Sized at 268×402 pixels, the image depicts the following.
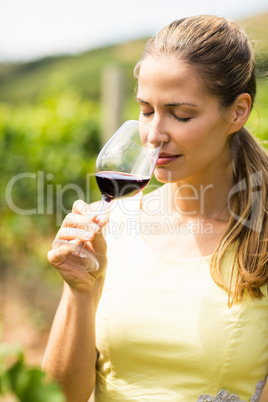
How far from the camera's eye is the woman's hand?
1.58m

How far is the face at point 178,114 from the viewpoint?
6.11 feet

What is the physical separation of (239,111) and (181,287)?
809mm

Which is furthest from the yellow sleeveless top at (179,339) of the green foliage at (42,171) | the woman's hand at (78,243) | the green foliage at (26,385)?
the green foliage at (42,171)

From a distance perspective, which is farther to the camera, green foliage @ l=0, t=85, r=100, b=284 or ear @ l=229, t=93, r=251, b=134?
green foliage @ l=0, t=85, r=100, b=284

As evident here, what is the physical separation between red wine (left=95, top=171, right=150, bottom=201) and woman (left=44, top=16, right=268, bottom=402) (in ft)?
0.54

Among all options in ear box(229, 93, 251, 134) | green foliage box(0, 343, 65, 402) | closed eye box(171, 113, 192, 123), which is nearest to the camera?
green foliage box(0, 343, 65, 402)

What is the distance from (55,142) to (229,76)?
3955 millimetres

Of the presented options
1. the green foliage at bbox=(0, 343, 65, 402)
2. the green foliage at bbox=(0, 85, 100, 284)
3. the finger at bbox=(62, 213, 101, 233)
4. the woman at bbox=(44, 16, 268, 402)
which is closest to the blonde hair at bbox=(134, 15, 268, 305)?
the woman at bbox=(44, 16, 268, 402)

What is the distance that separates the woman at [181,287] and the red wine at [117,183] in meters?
0.16

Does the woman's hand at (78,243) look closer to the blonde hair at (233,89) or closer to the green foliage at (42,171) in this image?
the blonde hair at (233,89)

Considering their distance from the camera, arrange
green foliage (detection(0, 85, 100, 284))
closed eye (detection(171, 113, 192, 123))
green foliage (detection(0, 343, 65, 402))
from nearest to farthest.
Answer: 1. green foliage (detection(0, 343, 65, 402))
2. closed eye (detection(171, 113, 192, 123))
3. green foliage (detection(0, 85, 100, 284))

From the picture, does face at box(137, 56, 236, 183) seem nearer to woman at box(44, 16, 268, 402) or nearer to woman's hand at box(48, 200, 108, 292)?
woman at box(44, 16, 268, 402)

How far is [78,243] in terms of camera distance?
63.4 inches

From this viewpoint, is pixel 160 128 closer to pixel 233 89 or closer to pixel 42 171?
pixel 233 89
